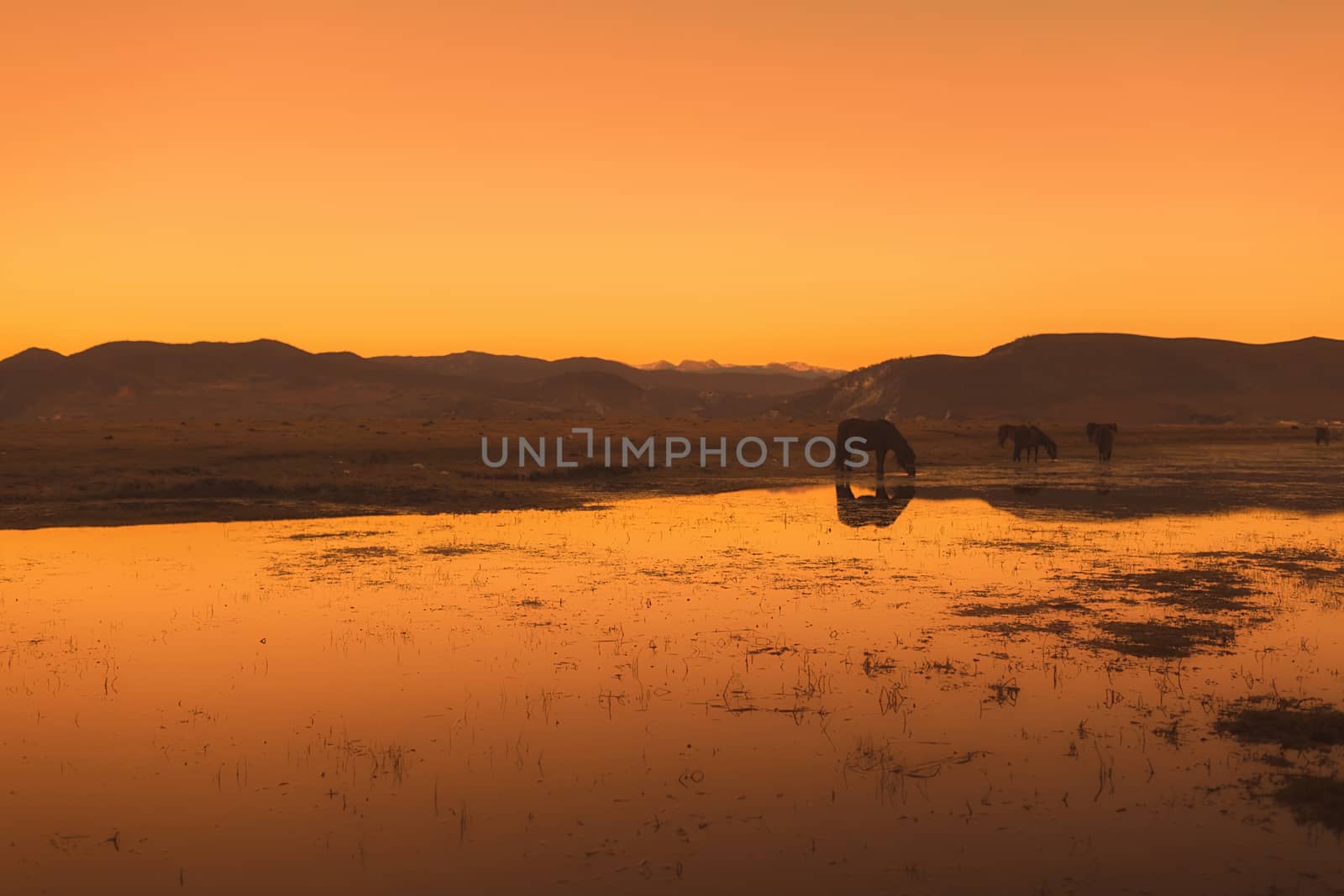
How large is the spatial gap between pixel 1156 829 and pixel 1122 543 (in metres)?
16.6

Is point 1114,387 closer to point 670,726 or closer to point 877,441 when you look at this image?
point 877,441

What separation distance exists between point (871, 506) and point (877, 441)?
38.8ft

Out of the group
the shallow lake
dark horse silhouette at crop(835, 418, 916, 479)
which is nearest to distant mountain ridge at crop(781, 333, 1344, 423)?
dark horse silhouette at crop(835, 418, 916, 479)

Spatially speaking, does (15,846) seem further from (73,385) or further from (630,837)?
(73,385)

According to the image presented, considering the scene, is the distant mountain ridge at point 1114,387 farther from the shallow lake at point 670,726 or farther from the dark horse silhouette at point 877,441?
the shallow lake at point 670,726

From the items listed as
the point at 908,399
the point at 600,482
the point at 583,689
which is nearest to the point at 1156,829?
the point at 583,689

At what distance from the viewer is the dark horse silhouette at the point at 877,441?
4353cm

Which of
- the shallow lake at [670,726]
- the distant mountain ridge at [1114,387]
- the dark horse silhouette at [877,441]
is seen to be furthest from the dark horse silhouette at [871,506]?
the distant mountain ridge at [1114,387]

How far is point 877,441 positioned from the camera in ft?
143

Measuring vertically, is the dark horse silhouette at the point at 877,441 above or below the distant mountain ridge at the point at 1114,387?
below

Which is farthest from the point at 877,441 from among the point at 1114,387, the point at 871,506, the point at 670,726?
the point at 1114,387

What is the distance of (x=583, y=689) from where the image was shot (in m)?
12.0

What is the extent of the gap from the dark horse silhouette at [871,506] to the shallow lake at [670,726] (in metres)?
7.04

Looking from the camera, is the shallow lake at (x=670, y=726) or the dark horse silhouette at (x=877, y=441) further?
the dark horse silhouette at (x=877, y=441)
